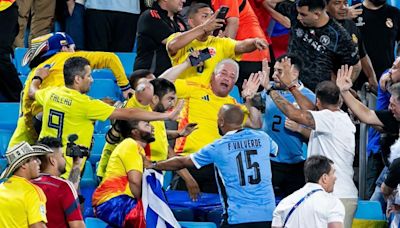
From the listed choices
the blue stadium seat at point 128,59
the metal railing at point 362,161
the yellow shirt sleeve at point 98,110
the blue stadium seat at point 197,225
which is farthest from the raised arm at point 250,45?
the blue stadium seat at point 128,59

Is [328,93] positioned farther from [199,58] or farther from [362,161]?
[199,58]

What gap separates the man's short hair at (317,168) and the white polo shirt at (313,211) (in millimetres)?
72

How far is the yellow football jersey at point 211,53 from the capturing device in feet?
42.4

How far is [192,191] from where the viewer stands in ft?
38.1

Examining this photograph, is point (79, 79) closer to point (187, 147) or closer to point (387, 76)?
point (187, 147)

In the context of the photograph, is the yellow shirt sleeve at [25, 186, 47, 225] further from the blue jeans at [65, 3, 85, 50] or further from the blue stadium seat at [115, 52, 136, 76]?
the blue jeans at [65, 3, 85, 50]

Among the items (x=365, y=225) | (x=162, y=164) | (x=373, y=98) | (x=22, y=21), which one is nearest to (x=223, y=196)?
(x=162, y=164)

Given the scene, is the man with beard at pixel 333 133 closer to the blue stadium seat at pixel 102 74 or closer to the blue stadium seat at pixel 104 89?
the blue stadium seat at pixel 104 89

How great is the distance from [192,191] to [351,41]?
2.47 m

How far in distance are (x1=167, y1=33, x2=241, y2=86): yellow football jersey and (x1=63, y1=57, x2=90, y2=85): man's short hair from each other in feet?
5.36

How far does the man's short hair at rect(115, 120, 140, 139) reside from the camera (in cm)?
1111

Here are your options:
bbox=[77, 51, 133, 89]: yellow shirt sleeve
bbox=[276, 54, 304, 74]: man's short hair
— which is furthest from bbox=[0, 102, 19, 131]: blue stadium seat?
bbox=[276, 54, 304, 74]: man's short hair

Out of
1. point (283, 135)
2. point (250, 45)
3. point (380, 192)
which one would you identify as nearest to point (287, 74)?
point (283, 135)

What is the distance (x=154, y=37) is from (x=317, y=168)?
11.8 feet
